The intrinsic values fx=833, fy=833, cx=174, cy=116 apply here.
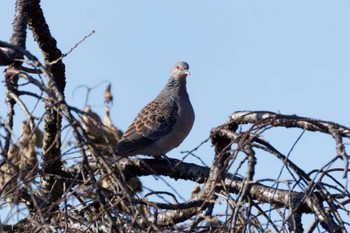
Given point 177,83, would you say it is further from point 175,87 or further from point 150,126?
point 150,126

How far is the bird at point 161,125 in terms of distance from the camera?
8641 mm

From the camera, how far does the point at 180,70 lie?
9.60 metres

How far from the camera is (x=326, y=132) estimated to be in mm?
4164

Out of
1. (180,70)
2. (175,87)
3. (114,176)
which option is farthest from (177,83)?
(114,176)

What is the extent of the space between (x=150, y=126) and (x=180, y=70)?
966 millimetres

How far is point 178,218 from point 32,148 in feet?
5.17

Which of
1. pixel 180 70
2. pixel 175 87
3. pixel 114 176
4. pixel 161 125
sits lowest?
pixel 114 176

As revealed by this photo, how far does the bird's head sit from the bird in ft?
0.06

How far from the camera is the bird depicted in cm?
864

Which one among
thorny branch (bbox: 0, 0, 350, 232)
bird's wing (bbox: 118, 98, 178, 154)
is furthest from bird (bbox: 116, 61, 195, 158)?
thorny branch (bbox: 0, 0, 350, 232)

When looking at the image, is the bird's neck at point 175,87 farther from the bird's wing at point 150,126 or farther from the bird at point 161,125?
the bird's wing at point 150,126

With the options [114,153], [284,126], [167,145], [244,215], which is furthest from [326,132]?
[167,145]

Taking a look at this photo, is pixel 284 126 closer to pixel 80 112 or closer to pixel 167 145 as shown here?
pixel 80 112

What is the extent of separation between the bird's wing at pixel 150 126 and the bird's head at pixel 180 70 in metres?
0.39
